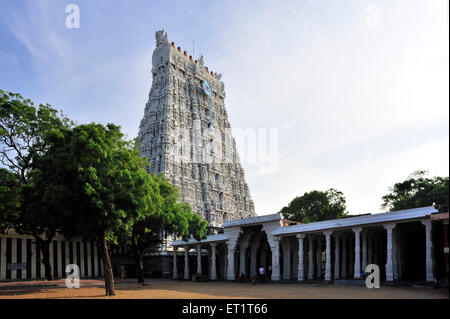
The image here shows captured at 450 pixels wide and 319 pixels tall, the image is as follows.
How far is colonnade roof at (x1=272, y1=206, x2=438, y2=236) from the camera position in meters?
27.3

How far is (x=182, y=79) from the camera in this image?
243ft

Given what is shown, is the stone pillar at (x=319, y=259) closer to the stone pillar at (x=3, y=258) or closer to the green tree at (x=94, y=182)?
the green tree at (x=94, y=182)

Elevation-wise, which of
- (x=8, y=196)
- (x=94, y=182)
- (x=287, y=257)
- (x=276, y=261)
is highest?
(x=94, y=182)

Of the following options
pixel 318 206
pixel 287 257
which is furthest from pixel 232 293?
pixel 318 206

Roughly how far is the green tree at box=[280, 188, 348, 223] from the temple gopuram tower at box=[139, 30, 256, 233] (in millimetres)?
13257

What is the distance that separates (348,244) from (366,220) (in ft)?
46.7

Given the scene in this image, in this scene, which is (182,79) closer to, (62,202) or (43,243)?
(43,243)

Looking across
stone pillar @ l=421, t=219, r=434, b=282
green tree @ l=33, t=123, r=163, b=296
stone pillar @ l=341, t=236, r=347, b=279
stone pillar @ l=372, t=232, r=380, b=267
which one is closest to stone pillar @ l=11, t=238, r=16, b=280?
green tree @ l=33, t=123, r=163, b=296

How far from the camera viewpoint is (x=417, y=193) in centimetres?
5456

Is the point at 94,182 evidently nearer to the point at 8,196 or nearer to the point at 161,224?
the point at 8,196

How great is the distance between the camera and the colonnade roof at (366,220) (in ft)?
89.7

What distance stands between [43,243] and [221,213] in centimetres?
4164

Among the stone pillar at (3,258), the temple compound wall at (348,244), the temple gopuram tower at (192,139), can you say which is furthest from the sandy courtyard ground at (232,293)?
the temple gopuram tower at (192,139)

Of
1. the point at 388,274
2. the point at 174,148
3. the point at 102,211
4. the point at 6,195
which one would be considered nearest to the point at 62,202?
the point at 102,211
